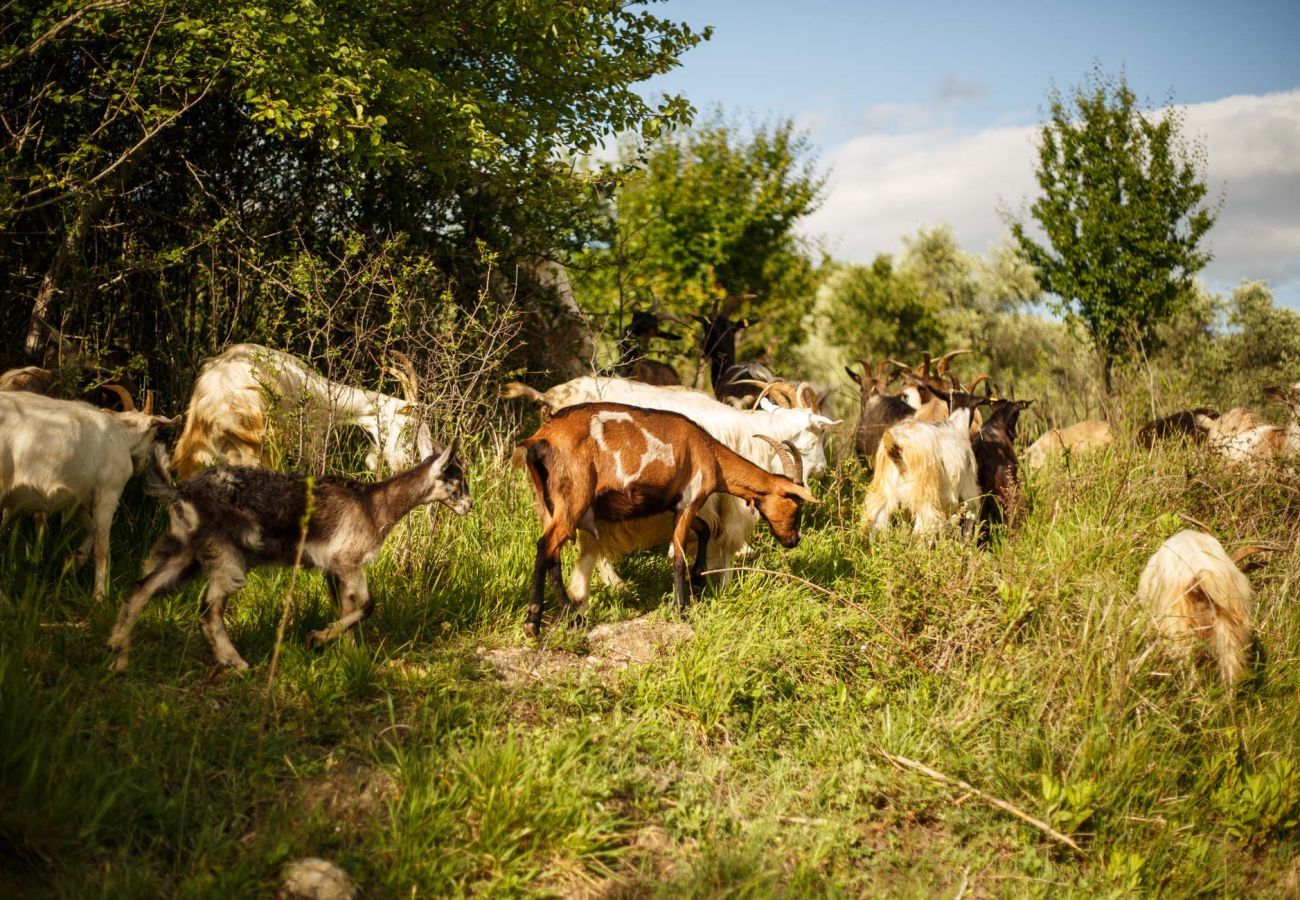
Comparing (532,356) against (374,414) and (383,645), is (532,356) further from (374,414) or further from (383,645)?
(383,645)

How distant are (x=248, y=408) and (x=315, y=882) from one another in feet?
13.4

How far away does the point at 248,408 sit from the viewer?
22.5 ft

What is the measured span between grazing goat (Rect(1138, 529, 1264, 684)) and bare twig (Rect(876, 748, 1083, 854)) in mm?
1651

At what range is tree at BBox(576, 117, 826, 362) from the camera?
15.5 metres

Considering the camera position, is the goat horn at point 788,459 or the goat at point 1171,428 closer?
the goat horn at point 788,459

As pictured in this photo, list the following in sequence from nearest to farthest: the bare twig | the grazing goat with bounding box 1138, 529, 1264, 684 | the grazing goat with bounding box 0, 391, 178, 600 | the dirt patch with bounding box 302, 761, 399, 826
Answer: the dirt patch with bounding box 302, 761, 399, 826
the bare twig
the grazing goat with bounding box 0, 391, 178, 600
the grazing goat with bounding box 1138, 529, 1264, 684

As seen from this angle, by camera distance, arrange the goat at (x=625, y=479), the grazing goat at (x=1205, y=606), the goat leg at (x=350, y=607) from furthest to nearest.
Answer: the goat at (x=625, y=479) < the grazing goat at (x=1205, y=606) < the goat leg at (x=350, y=607)

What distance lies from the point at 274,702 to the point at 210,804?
71cm

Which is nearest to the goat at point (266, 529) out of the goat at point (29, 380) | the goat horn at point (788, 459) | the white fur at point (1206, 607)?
the goat at point (29, 380)

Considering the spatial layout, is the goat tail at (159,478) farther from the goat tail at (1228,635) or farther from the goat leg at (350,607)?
the goat tail at (1228,635)

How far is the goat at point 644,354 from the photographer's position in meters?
10.8

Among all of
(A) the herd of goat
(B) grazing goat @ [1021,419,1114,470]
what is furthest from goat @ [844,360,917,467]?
(B) grazing goat @ [1021,419,1114,470]

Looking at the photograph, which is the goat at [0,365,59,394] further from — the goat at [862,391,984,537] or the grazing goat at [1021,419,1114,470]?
the grazing goat at [1021,419,1114,470]

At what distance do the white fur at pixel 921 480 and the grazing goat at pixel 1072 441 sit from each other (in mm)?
2288
